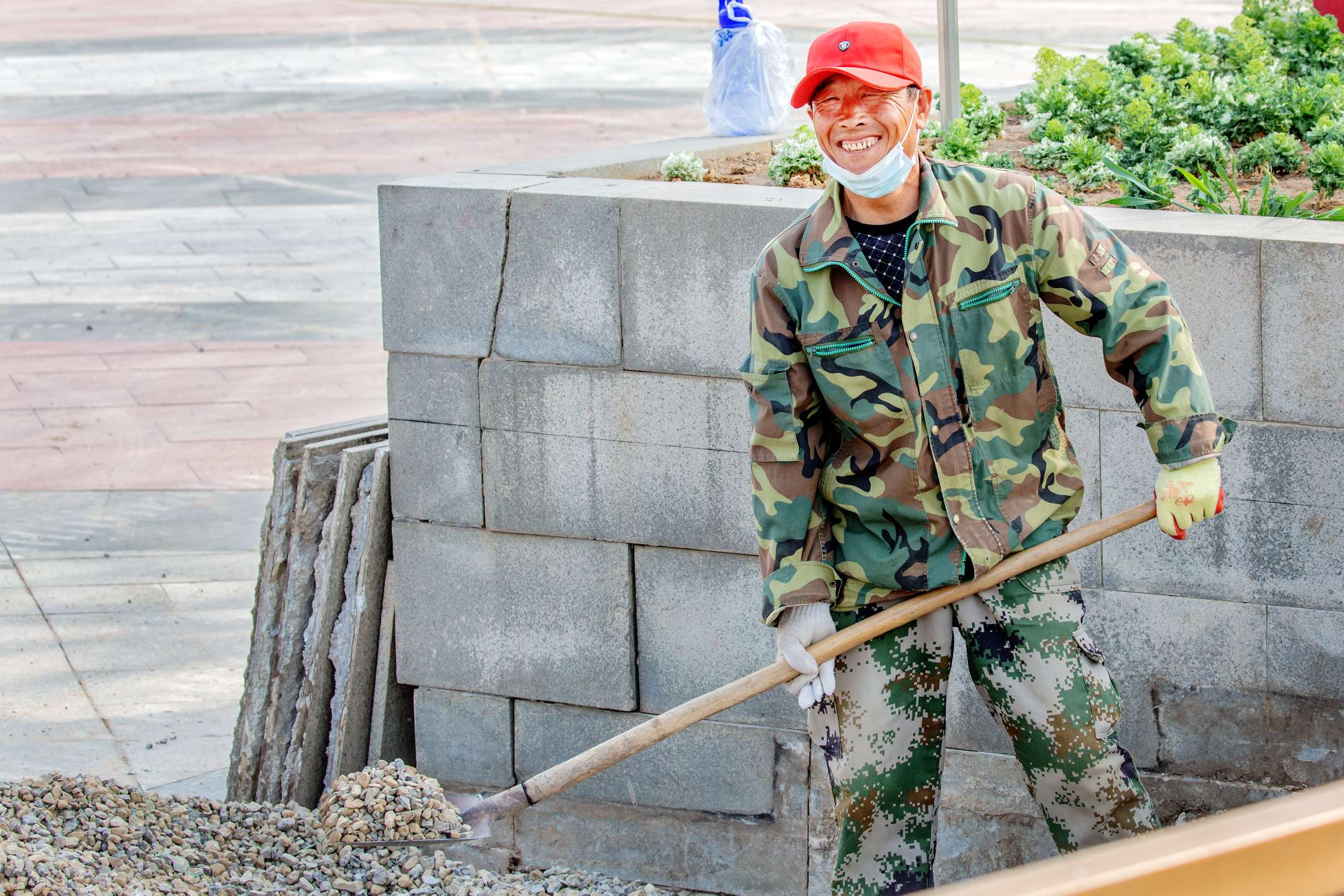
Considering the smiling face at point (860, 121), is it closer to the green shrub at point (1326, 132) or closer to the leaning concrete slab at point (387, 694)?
the leaning concrete slab at point (387, 694)

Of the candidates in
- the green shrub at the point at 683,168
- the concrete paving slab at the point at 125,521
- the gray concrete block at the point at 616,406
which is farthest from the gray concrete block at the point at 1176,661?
the concrete paving slab at the point at 125,521

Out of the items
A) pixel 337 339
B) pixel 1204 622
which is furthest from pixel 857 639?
pixel 337 339

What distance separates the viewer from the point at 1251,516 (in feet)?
12.8

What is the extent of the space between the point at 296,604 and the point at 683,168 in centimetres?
164

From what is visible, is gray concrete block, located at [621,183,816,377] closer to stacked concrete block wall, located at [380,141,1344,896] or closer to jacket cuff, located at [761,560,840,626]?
stacked concrete block wall, located at [380,141,1344,896]

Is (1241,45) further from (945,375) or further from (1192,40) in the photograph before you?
(945,375)

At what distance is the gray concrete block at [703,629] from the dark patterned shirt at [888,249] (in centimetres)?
127

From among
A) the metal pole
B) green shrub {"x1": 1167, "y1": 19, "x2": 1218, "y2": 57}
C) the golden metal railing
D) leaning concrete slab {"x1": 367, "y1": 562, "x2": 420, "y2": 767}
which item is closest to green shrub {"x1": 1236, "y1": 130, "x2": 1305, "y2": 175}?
the metal pole

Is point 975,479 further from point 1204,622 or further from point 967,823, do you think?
point 967,823

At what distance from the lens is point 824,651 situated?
3.24 m

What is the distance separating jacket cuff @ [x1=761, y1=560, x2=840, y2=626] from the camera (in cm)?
325

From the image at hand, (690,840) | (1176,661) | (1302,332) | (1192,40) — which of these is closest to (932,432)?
(1302,332)

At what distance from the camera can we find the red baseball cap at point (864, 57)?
3057mm

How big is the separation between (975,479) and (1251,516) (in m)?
1.02
